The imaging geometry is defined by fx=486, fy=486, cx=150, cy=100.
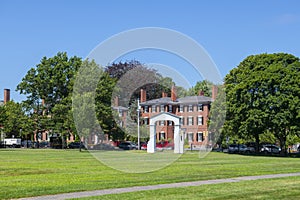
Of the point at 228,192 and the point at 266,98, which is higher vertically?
the point at 266,98

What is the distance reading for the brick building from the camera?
5650 cm

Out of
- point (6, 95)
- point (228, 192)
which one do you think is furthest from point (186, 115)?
point (6, 95)

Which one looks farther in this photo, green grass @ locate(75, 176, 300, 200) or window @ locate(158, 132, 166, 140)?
window @ locate(158, 132, 166, 140)

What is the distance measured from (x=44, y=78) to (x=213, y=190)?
2756 inches

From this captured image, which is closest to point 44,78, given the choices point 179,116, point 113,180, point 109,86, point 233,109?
point 109,86

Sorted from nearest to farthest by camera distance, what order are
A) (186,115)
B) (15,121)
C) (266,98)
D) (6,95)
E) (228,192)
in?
(228,192)
(266,98)
(186,115)
(15,121)
(6,95)

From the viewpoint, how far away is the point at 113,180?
2044cm

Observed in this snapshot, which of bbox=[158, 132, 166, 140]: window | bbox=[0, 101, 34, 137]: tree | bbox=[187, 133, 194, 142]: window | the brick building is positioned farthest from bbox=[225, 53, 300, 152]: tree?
bbox=[0, 101, 34, 137]: tree

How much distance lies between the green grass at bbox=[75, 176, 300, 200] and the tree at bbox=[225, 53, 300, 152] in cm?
3514

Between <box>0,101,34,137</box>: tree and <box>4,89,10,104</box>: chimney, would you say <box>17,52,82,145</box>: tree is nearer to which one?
<box>0,101,34,137</box>: tree

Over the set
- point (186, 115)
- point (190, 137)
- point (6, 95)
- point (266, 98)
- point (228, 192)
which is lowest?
point (228, 192)

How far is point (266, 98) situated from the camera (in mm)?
55125

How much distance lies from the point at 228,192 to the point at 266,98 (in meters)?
39.9

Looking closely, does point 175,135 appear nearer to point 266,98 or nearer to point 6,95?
point 266,98
